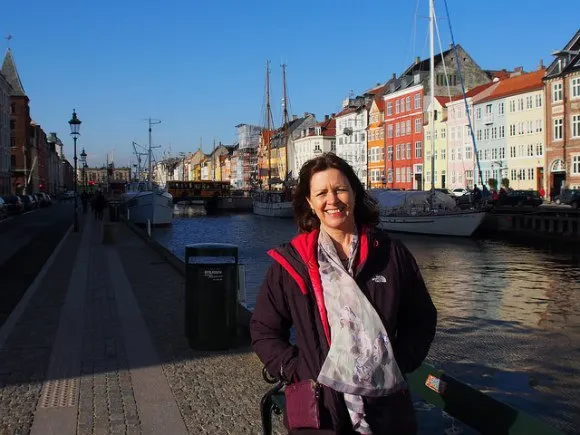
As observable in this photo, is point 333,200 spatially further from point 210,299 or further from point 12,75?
point 12,75

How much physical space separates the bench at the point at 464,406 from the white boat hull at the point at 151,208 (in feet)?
145

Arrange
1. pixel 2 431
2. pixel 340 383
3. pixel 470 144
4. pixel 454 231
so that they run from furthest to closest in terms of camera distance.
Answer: pixel 470 144 < pixel 454 231 < pixel 2 431 < pixel 340 383

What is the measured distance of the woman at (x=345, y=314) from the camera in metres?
2.75

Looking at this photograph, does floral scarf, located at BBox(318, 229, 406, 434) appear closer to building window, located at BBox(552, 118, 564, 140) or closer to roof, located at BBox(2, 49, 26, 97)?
building window, located at BBox(552, 118, 564, 140)

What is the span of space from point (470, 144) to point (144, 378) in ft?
236

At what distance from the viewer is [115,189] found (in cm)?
10181

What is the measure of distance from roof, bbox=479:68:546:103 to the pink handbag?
217ft

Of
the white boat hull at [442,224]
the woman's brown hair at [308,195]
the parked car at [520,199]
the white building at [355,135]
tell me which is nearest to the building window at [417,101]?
the white building at [355,135]

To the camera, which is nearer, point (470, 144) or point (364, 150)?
point (470, 144)

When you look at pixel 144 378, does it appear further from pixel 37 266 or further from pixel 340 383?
pixel 37 266

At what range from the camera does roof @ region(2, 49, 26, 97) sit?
118062mm

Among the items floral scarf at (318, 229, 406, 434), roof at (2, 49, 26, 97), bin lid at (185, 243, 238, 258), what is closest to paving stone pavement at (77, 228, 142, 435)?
bin lid at (185, 243, 238, 258)

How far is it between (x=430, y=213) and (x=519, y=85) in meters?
34.3

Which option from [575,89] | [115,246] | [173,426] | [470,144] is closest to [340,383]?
[173,426]
